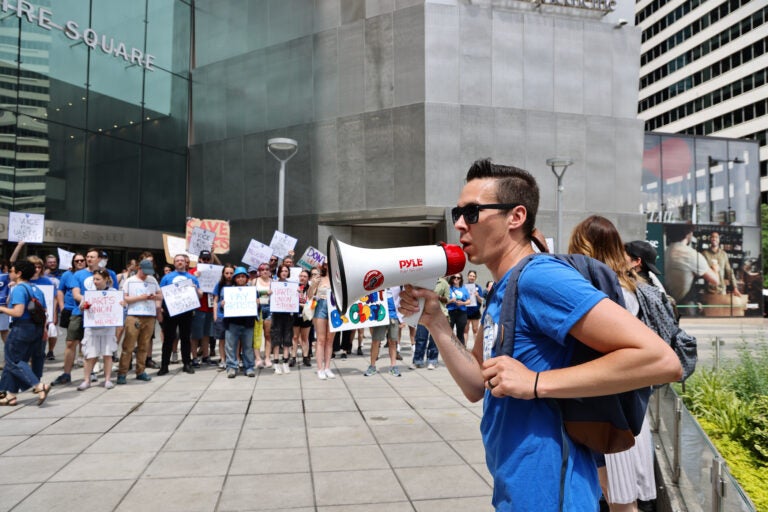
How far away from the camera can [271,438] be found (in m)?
5.44

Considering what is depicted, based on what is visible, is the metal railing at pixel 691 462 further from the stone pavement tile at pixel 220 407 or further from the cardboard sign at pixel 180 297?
the cardboard sign at pixel 180 297

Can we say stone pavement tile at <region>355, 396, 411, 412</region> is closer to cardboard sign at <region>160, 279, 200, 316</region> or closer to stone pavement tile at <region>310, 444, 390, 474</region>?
stone pavement tile at <region>310, 444, 390, 474</region>

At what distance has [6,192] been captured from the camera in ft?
56.6

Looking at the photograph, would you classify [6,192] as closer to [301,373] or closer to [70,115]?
[70,115]

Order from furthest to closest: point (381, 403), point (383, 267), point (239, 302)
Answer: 1. point (239, 302)
2. point (381, 403)
3. point (383, 267)

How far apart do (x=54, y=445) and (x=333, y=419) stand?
9.22ft

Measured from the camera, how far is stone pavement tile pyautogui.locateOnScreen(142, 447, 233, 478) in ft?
14.5

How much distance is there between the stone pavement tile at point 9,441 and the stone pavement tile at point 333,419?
286 centimetres

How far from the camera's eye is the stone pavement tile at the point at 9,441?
5.11m

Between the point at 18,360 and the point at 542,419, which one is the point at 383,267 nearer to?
the point at 542,419

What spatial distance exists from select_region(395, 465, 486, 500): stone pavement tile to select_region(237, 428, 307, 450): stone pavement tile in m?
1.29

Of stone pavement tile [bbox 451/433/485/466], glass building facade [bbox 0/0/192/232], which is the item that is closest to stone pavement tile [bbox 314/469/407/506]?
stone pavement tile [bbox 451/433/485/466]

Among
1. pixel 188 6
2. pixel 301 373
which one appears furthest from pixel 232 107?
pixel 301 373

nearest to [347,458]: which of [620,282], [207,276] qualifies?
[620,282]
